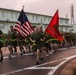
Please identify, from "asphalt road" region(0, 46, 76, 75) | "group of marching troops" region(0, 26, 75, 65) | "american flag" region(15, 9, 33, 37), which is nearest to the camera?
"asphalt road" region(0, 46, 76, 75)

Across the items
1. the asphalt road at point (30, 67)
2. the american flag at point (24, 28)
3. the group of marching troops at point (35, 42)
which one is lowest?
the asphalt road at point (30, 67)

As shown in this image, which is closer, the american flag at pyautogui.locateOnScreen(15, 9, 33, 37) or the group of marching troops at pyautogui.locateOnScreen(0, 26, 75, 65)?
the group of marching troops at pyautogui.locateOnScreen(0, 26, 75, 65)

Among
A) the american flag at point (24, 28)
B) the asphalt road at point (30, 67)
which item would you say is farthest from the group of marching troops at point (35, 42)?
the asphalt road at point (30, 67)

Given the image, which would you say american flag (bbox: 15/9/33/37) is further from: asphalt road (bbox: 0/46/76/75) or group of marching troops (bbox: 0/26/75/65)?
asphalt road (bbox: 0/46/76/75)

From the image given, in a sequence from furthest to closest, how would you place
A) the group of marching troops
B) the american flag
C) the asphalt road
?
the american flag → the group of marching troops → the asphalt road

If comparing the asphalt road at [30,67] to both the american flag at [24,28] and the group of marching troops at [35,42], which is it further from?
the american flag at [24,28]

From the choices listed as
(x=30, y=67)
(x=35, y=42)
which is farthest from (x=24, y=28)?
(x=30, y=67)

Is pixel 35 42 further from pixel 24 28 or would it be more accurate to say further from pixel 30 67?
pixel 24 28

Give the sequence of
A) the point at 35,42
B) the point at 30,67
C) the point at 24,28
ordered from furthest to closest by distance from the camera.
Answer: the point at 24,28 → the point at 35,42 → the point at 30,67

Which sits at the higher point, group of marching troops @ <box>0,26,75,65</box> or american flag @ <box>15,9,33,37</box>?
american flag @ <box>15,9,33,37</box>

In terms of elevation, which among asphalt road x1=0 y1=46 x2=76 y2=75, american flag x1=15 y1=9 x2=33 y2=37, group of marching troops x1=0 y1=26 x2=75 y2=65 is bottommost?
asphalt road x1=0 y1=46 x2=76 y2=75

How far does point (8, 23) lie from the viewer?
6247 cm

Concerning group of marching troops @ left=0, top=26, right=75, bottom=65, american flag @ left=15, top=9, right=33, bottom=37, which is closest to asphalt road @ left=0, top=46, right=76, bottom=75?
group of marching troops @ left=0, top=26, right=75, bottom=65

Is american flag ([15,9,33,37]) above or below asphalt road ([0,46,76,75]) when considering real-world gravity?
above
